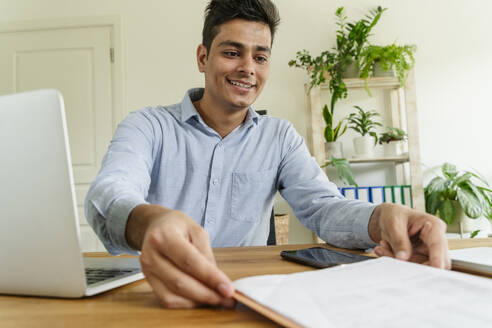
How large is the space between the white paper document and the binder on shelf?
190 centimetres

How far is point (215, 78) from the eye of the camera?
1.28m

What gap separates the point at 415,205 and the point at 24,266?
7.64 feet

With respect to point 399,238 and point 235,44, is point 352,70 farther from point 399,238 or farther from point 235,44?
point 399,238

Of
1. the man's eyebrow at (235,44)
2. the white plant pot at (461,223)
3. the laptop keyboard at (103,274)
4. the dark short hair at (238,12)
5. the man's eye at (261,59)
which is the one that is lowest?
the white plant pot at (461,223)

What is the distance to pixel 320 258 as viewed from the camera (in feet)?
2.19

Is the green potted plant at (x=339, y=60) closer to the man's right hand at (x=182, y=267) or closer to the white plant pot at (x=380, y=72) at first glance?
the white plant pot at (x=380, y=72)

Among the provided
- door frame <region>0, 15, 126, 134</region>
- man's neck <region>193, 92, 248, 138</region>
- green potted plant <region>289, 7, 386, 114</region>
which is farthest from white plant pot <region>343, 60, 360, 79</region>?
door frame <region>0, 15, 126, 134</region>

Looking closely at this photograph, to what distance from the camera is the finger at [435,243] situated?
22.1 inches

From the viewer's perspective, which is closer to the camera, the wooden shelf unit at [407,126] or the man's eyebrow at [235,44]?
the man's eyebrow at [235,44]

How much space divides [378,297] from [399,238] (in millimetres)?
283

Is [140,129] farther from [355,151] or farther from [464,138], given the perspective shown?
[464,138]

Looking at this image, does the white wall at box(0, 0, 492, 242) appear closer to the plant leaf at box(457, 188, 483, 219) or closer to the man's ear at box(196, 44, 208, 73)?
the plant leaf at box(457, 188, 483, 219)

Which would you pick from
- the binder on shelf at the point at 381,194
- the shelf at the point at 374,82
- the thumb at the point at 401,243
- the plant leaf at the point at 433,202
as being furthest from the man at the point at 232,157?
the plant leaf at the point at 433,202

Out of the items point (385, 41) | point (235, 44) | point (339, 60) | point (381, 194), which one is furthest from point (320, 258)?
point (385, 41)
